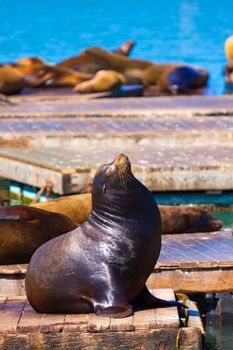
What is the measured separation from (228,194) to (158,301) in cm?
545

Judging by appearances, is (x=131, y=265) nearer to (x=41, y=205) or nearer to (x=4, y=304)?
(x=4, y=304)

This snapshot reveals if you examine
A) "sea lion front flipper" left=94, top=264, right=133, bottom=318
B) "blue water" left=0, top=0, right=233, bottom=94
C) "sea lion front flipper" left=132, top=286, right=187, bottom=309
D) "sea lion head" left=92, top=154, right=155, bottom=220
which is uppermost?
"sea lion head" left=92, top=154, right=155, bottom=220

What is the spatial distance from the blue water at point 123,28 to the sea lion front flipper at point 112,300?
56.7 ft

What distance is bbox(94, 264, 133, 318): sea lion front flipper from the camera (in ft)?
19.9

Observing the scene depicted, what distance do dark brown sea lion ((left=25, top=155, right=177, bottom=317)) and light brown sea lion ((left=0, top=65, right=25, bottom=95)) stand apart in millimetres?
13201

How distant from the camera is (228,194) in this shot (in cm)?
1174

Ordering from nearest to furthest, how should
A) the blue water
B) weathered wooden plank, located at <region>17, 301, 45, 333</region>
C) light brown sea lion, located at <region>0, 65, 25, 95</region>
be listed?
1. weathered wooden plank, located at <region>17, 301, 45, 333</region>
2. light brown sea lion, located at <region>0, 65, 25, 95</region>
3. the blue water

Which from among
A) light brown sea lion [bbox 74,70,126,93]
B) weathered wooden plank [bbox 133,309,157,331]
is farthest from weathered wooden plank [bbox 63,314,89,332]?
light brown sea lion [bbox 74,70,126,93]

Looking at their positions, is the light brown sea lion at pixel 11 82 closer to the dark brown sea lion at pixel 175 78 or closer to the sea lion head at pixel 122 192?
the dark brown sea lion at pixel 175 78

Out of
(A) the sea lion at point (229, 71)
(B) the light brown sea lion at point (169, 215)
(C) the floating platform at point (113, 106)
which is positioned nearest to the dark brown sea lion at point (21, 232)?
(B) the light brown sea lion at point (169, 215)

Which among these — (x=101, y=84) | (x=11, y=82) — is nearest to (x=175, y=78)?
(x=101, y=84)

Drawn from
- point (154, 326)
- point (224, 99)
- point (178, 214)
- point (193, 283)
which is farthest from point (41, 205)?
point (224, 99)

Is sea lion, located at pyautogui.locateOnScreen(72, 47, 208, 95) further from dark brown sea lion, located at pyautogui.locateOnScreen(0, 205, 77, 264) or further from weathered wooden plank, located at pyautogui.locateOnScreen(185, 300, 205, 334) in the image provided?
weathered wooden plank, located at pyautogui.locateOnScreen(185, 300, 205, 334)

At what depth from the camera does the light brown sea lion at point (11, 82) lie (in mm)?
19484
